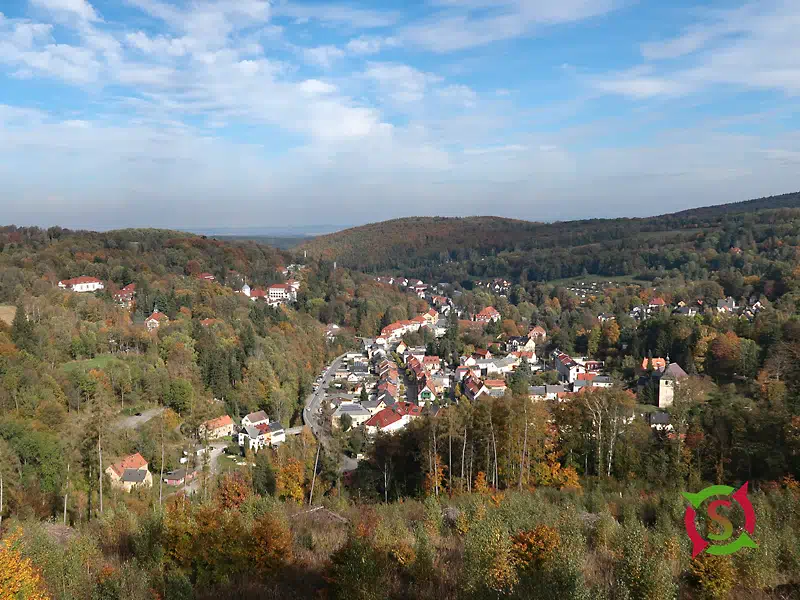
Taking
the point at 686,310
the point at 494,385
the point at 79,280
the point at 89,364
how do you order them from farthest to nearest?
the point at 686,310, the point at 79,280, the point at 494,385, the point at 89,364

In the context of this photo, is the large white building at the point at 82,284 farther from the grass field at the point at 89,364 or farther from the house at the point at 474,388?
the house at the point at 474,388

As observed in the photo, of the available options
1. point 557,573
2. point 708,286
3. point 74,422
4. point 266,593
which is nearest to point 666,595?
point 557,573

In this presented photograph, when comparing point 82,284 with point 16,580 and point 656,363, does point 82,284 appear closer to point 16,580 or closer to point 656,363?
point 656,363

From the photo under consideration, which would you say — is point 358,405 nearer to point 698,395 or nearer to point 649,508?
point 698,395

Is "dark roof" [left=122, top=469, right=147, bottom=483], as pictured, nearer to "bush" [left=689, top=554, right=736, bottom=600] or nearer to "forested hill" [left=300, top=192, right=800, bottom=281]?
"bush" [left=689, top=554, right=736, bottom=600]

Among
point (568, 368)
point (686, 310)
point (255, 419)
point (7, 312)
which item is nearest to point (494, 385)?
point (568, 368)

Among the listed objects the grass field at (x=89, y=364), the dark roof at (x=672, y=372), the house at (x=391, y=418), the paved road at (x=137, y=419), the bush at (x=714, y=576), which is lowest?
the house at (x=391, y=418)

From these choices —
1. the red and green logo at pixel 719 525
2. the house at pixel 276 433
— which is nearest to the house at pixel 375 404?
the house at pixel 276 433

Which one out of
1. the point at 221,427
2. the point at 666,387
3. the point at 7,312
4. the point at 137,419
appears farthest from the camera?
the point at 7,312
